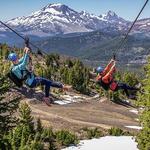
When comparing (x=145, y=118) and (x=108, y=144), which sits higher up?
Result: (x=145, y=118)

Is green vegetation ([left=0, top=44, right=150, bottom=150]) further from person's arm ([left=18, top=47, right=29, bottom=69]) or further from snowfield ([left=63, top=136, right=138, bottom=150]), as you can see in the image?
person's arm ([left=18, top=47, right=29, bottom=69])

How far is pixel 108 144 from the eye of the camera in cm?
7062

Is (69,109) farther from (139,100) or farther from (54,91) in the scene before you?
(139,100)

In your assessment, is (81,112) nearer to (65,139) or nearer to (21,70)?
(65,139)

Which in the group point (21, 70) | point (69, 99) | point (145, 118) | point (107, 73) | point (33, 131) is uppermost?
point (21, 70)

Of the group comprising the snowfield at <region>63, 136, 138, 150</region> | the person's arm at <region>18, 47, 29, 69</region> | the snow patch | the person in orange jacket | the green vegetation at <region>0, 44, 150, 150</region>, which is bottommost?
the snow patch

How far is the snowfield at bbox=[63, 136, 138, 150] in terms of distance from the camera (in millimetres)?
67506

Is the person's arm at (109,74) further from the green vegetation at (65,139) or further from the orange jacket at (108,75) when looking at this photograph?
the green vegetation at (65,139)

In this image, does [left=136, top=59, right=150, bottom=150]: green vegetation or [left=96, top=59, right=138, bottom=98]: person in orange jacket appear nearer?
[left=96, top=59, right=138, bottom=98]: person in orange jacket

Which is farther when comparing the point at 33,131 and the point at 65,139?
the point at 65,139

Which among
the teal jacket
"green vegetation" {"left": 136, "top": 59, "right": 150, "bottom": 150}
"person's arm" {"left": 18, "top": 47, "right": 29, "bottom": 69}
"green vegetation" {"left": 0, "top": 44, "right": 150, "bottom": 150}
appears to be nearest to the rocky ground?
"green vegetation" {"left": 0, "top": 44, "right": 150, "bottom": 150}

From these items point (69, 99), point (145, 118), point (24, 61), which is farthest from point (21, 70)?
point (69, 99)

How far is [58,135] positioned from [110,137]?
1178cm

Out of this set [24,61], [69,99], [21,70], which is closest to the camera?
[24,61]
